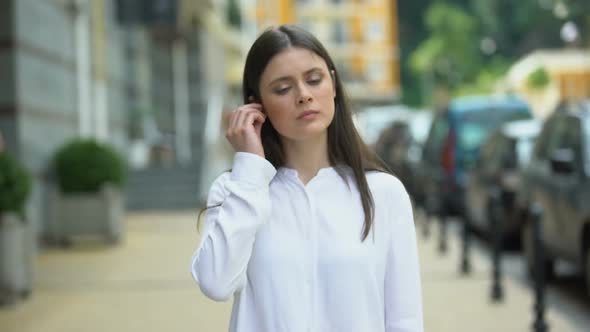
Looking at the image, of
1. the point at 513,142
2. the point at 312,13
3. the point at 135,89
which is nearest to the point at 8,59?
the point at 513,142

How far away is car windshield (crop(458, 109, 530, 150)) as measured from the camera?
14984mm

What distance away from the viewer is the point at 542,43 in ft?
161

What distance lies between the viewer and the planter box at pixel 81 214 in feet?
40.3

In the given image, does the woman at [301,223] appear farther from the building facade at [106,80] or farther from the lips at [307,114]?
the building facade at [106,80]

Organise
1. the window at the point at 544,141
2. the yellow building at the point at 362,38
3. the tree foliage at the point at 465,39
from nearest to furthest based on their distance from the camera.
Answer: the window at the point at 544,141 < the tree foliage at the point at 465,39 < the yellow building at the point at 362,38

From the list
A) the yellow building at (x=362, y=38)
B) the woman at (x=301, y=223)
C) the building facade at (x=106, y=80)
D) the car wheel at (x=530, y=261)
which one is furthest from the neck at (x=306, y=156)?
the yellow building at (x=362, y=38)

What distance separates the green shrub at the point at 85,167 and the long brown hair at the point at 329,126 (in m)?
9.76

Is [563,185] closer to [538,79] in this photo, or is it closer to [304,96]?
[304,96]

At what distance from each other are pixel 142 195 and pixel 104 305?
1021 cm

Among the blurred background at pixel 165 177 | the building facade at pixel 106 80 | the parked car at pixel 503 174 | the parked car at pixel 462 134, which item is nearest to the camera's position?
the blurred background at pixel 165 177

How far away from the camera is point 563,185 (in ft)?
27.5

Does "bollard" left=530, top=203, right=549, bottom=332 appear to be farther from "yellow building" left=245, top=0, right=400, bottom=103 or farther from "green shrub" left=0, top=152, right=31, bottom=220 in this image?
"yellow building" left=245, top=0, right=400, bottom=103

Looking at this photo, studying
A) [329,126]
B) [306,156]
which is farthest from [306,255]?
[329,126]

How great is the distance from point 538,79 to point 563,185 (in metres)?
37.6
